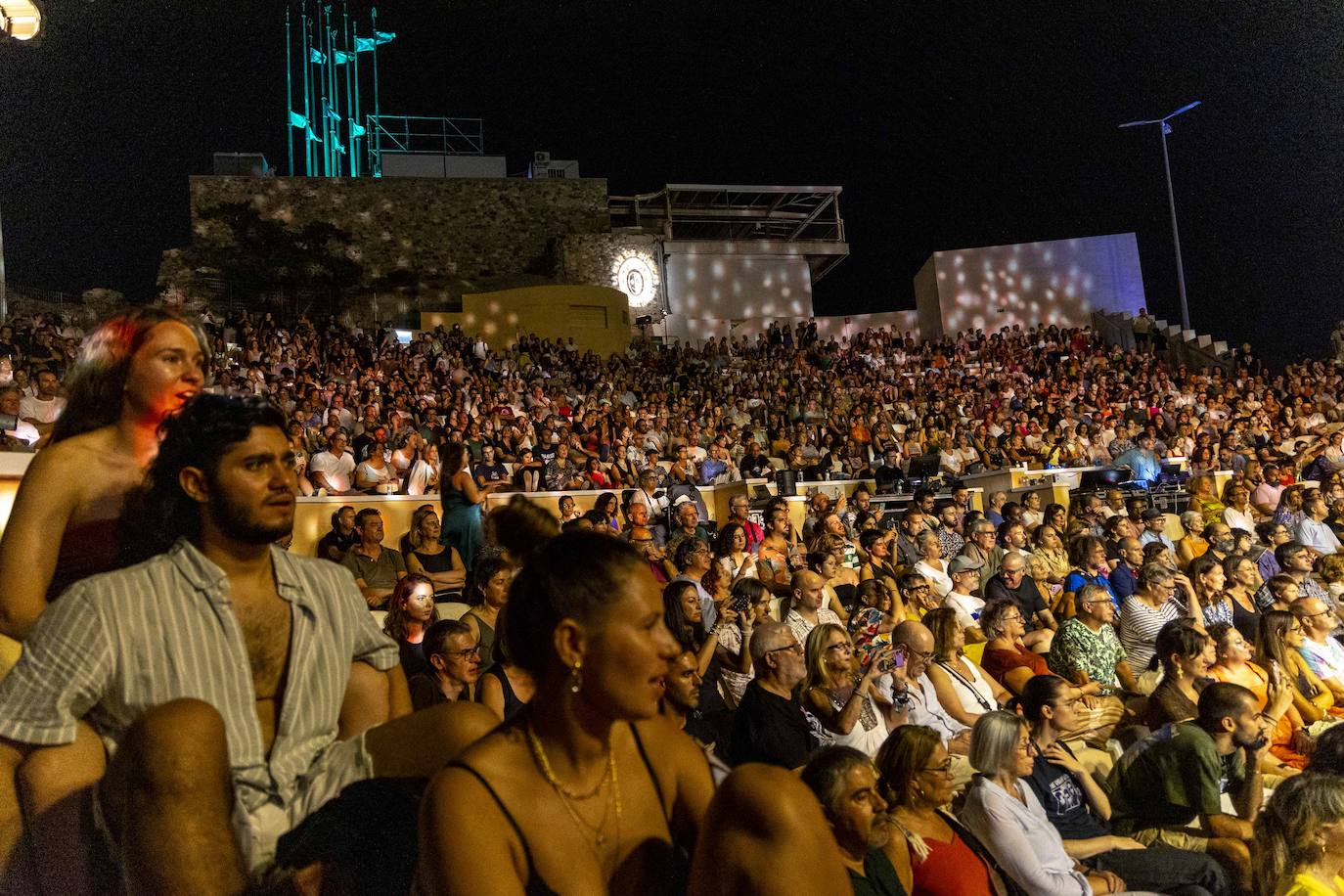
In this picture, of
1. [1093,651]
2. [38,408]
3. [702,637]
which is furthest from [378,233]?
[1093,651]

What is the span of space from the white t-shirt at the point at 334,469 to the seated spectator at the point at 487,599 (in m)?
4.03

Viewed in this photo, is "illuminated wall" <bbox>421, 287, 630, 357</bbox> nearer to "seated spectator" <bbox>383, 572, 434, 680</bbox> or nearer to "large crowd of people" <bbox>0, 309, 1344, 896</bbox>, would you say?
"large crowd of people" <bbox>0, 309, 1344, 896</bbox>

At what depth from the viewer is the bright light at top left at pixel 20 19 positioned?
827cm

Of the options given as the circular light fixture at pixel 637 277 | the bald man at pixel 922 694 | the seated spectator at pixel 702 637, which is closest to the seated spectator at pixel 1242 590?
the bald man at pixel 922 694

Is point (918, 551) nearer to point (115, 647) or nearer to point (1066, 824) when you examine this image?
point (1066, 824)

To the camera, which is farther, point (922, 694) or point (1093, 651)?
point (1093, 651)

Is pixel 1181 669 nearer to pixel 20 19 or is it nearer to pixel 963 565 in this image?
pixel 963 565

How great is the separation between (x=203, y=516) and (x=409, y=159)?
93.3ft

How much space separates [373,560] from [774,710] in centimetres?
287

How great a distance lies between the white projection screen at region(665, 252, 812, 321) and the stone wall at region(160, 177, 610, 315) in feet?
8.20

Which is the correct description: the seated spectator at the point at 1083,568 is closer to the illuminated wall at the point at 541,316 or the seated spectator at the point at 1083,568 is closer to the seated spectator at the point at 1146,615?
the seated spectator at the point at 1146,615

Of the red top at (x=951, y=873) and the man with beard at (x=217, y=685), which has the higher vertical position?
the man with beard at (x=217, y=685)

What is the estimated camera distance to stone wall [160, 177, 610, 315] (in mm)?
25781

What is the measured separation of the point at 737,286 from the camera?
2734 cm
